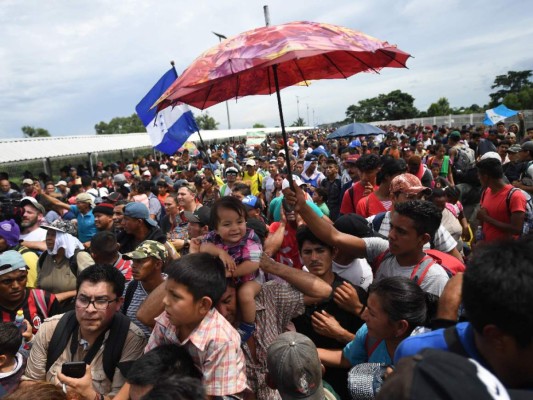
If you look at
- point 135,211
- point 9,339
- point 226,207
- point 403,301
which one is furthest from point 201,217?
point 403,301

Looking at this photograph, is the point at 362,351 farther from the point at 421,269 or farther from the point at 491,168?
the point at 491,168

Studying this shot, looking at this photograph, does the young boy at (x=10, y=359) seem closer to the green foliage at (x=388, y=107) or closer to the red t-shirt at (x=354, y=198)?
the red t-shirt at (x=354, y=198)

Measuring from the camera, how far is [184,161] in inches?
648

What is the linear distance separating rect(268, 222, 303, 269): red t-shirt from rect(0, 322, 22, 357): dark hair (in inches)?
86.3

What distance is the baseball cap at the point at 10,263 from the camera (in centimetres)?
271

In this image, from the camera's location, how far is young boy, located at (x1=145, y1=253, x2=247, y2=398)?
171cm

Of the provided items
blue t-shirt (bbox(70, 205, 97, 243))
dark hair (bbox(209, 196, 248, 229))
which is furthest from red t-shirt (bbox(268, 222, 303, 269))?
blue t-shirt (bbox(70, 205, 97, 243))

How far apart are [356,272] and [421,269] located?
0.50 metres

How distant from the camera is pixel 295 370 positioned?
160cm

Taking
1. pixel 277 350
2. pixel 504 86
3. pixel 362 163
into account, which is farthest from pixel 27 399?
pixel 504 86

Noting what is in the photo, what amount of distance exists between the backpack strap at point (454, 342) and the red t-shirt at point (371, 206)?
2626 mm

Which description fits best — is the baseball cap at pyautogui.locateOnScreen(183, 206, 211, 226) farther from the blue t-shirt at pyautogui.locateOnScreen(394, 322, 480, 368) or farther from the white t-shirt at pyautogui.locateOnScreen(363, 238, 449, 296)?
the blue t-shirt at pyautogui.locateOnScreen(394, 322, 480, 368)

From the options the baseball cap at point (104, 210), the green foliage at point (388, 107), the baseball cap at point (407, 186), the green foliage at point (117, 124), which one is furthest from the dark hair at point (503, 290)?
the green foliage at point (117, 124)

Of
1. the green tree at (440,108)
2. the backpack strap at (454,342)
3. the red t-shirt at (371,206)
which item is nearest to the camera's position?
the backpack strap at (454,342)
